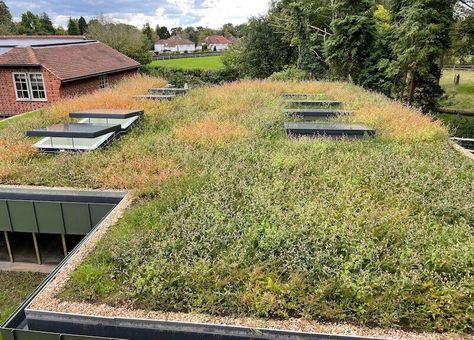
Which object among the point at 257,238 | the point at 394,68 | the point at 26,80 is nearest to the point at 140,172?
the point at 257,238

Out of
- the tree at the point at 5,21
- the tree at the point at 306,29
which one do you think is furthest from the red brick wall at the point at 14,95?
the tree at the point at 5,21

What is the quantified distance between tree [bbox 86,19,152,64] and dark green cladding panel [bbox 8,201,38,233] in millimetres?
27327

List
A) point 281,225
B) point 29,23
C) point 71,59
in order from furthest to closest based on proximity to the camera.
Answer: point 29,23
point 71,59
point 281,225

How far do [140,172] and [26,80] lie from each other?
1424 centimetres

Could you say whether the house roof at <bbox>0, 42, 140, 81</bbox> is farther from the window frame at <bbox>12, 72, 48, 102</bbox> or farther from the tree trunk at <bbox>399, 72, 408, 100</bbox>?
the tree trunk at <bbox>399, 72, 408, 100</bbox>

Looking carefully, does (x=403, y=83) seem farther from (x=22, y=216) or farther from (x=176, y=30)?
(x=176, y=30)

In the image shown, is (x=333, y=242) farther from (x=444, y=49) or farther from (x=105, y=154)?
(x=444, y=49)

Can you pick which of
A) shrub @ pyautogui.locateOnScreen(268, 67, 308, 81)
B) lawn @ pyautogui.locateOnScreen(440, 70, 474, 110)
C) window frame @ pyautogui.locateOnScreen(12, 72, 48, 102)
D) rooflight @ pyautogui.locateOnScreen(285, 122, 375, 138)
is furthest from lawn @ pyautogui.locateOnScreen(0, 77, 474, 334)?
lawn @ pyautogui.locateOnScreen(440, 70, 474, 110)

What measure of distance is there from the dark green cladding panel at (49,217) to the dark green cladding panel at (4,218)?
0.62m

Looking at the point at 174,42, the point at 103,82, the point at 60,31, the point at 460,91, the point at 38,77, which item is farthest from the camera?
the point at 174,42

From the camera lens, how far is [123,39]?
32.1m

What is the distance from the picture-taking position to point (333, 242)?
17.0 feet

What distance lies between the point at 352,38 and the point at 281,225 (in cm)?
1852

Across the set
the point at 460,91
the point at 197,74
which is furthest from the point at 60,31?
the point at 460,91
